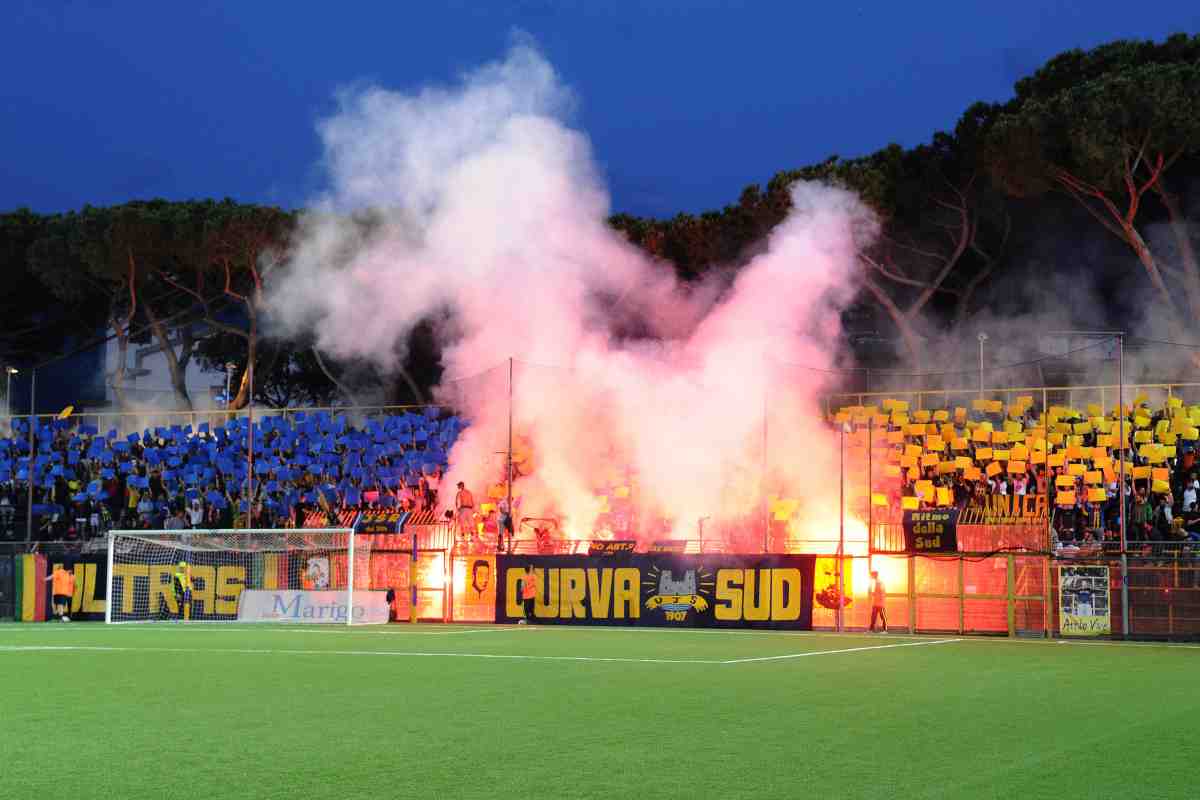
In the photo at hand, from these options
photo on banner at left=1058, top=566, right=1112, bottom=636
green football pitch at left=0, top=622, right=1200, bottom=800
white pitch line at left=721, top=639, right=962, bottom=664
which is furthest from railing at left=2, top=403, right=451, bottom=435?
green football pitch at left=0, top=622, right=1200, bottom=800

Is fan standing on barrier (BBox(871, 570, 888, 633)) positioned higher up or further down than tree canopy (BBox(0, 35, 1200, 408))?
further down

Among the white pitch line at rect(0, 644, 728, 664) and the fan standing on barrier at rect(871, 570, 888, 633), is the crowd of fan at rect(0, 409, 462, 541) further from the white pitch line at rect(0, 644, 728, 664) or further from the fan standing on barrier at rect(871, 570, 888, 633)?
the white pitch line at rect(0, 644, 728, 664)

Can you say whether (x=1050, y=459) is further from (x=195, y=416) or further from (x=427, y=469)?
(x=195, y=416)

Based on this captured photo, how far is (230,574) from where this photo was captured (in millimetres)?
28453

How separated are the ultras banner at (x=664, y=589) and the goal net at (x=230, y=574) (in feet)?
11.0

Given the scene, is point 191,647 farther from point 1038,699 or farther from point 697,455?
point 697,455

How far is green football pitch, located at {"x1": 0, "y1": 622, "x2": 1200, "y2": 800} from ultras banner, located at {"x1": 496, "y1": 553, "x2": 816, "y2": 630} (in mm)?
6431

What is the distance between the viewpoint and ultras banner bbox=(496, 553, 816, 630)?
2481cm

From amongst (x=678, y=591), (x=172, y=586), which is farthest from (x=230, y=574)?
(x=678, y=591)

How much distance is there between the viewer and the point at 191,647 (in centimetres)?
1873

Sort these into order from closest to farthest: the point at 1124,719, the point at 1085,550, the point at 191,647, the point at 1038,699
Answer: the point at 1124,719, the point at 1038,699, the point at 191,647, the point at 1085,550

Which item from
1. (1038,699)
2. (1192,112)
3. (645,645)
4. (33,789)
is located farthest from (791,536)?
(33,789)

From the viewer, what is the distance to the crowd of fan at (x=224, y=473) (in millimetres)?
33688

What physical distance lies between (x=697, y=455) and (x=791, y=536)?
10.0 ft
